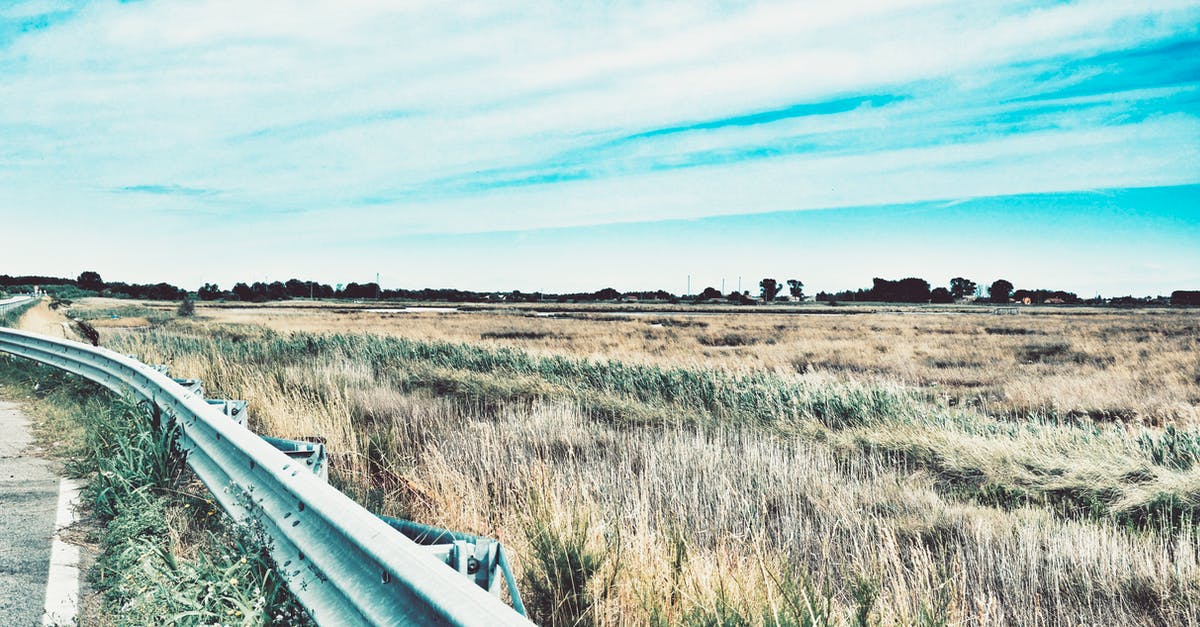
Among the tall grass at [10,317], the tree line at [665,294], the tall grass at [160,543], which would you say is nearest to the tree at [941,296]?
the tree line at [665,294]

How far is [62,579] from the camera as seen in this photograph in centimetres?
390

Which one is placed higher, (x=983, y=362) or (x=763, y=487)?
(x=763, y=487)

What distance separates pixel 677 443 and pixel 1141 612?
400 cm

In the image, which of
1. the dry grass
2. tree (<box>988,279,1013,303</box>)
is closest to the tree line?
tree (<box>988,279,1013,303</box>)

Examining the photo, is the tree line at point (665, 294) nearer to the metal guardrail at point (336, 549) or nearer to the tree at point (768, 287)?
the tree at point (768, 287)

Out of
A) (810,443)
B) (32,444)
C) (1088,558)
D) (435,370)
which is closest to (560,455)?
(810,443)

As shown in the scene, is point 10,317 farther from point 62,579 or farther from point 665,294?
point 665,294

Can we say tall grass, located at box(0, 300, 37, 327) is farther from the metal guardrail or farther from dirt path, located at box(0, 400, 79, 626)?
the metal guardrail

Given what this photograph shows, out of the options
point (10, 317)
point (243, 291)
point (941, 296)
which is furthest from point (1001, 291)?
point (10, 317)

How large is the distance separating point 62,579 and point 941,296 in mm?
190273

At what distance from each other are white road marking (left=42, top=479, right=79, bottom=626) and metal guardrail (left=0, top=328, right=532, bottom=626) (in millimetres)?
747

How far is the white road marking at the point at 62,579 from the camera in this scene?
3.43 metres

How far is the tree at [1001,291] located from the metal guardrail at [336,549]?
19579 cm

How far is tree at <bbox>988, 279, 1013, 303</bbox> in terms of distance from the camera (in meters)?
177
